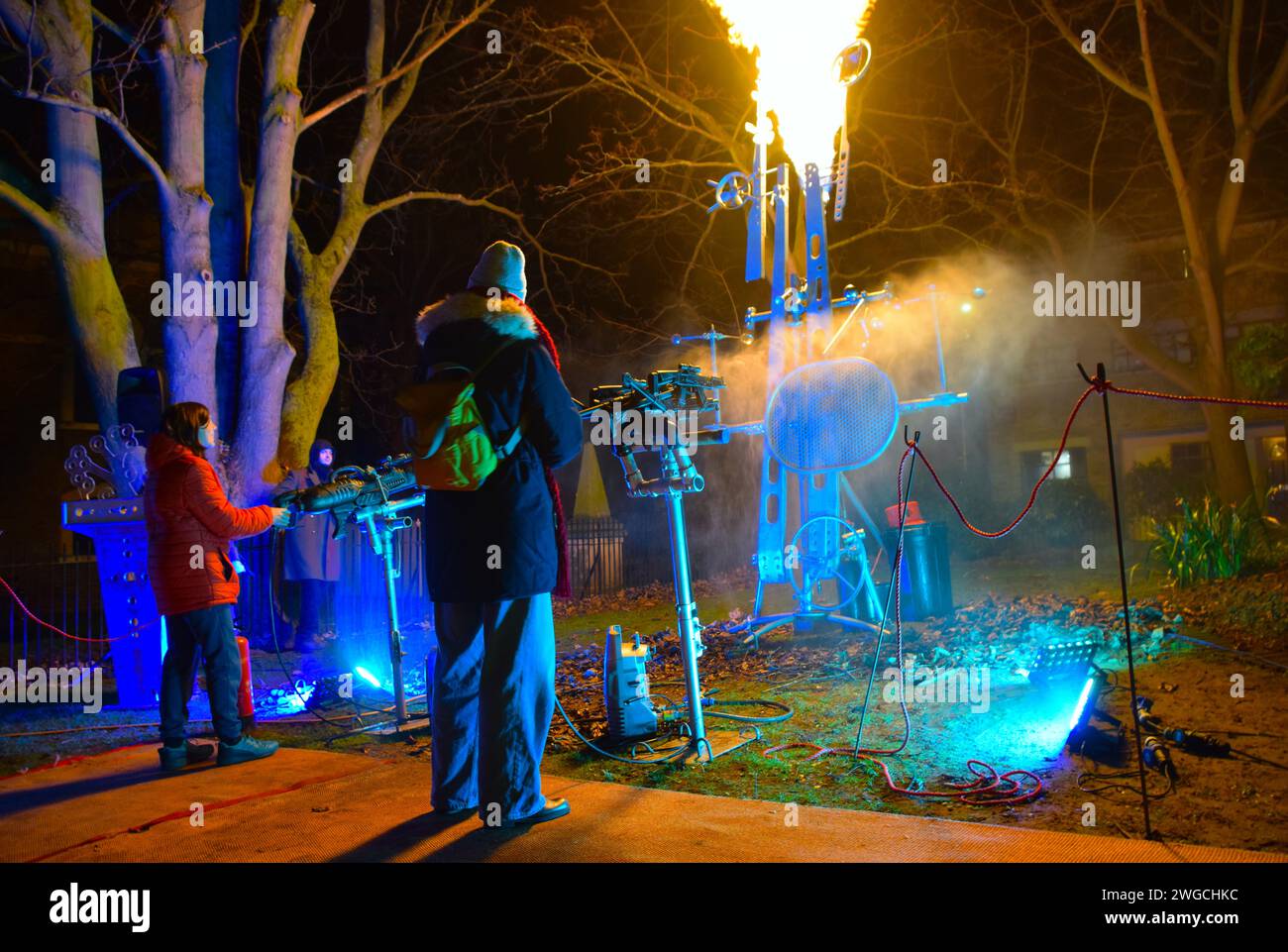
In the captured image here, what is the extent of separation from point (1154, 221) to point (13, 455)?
104ft

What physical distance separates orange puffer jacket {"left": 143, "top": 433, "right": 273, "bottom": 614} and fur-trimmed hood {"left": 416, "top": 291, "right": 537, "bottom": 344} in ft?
6.12

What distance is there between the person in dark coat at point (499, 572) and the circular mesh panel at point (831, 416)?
420 centimetres

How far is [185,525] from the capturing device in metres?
4.92

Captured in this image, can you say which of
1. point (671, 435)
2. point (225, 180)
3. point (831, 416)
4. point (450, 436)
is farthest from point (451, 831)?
point (225, 180)

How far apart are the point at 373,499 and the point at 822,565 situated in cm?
502

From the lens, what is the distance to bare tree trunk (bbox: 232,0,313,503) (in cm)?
955

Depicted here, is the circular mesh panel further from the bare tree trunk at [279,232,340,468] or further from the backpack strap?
the bare tree trunk at [279,232,340,468]

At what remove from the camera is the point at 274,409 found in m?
9.69

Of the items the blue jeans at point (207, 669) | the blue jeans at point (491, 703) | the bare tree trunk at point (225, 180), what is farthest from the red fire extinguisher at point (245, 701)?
the bare tree trunk at point (225, 180)

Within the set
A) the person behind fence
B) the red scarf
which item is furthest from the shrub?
the person behind fence

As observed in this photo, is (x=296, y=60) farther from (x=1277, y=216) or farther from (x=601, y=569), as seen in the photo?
(x=1277, y=216)

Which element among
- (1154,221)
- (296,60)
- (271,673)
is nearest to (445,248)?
(296,60)

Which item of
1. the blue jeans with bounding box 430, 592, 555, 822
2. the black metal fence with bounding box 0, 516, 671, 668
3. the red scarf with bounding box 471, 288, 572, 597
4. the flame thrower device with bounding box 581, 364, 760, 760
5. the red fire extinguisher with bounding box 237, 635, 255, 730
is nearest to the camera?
the blue jeans with bounding box 430, 592, 555, 822

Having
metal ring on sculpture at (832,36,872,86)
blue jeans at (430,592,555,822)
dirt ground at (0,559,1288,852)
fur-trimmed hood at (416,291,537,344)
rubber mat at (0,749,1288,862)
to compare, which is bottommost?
dirt ground at (0,559,1288,852)
